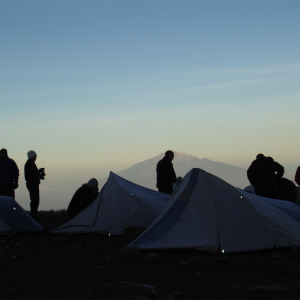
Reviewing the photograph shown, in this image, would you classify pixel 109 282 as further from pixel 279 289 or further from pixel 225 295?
pixel 279 289

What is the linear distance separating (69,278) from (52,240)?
374 cm

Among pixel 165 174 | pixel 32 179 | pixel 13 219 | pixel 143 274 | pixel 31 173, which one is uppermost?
pixel 165 174

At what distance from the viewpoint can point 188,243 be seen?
6242 millimetres

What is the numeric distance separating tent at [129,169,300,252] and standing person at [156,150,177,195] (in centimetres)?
369

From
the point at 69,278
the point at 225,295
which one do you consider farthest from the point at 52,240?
the point at 225,295

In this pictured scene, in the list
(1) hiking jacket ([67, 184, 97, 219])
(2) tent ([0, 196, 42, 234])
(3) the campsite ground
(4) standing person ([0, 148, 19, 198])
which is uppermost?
(4) standing person ([0, 148, 19, 198])

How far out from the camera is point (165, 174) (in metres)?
10.7

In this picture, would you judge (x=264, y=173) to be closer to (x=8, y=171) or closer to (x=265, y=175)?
(x=265, y=175)

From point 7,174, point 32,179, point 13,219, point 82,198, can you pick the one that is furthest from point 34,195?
point 13,219

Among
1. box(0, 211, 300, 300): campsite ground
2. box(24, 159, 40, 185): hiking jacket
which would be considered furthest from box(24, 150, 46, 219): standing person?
box(0, 211, 300, 300): campsite ground

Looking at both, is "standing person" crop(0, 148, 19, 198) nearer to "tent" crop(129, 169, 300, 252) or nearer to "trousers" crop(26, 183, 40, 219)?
"trousers" crop(26, 183, 40, 219)

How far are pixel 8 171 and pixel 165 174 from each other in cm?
389

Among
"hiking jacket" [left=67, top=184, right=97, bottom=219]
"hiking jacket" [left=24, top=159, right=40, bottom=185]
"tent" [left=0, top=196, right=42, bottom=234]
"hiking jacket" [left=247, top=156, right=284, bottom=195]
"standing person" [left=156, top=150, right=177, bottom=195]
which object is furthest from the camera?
"standing person" [left=156, top=150, right=177, bottom=195]

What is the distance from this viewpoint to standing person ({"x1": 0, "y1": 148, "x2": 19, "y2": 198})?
9883 mm
